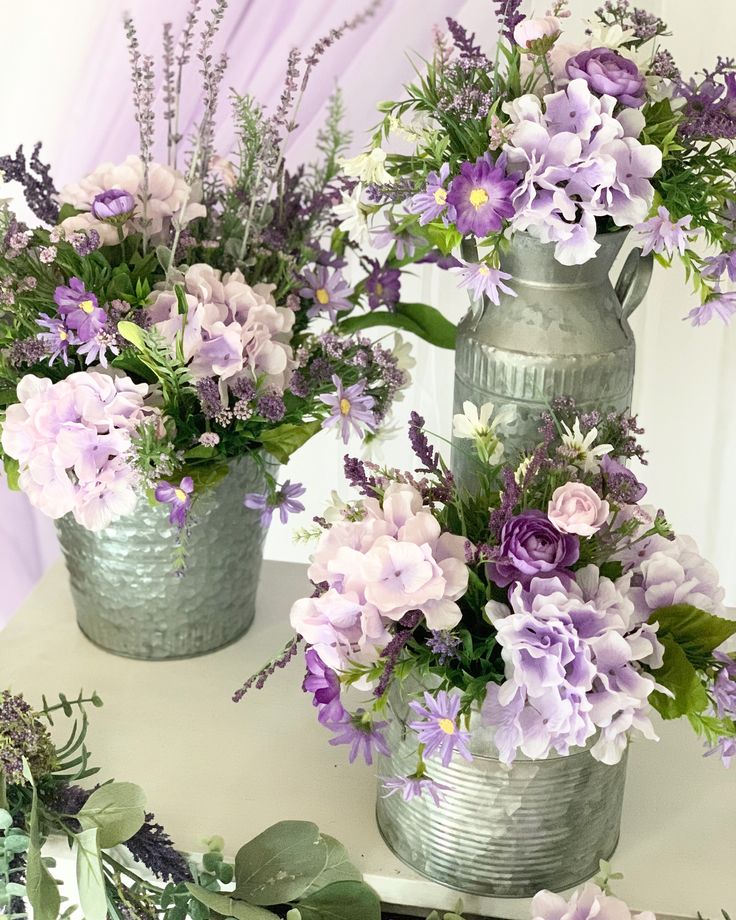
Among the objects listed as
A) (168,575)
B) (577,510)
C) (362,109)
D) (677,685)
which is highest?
(362,109)

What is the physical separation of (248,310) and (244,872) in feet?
1.37

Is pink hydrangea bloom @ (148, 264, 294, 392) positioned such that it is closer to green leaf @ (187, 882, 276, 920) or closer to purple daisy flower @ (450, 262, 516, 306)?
purple daisy flower @ (450, 262, 516, 306)

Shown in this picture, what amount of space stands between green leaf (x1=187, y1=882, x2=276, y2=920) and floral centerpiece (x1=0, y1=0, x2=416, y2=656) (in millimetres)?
240

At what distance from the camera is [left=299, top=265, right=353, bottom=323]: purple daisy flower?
0.96 meters

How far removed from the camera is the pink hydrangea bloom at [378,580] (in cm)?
63

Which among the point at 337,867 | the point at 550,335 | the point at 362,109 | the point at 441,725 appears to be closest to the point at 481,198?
the point at 550,335

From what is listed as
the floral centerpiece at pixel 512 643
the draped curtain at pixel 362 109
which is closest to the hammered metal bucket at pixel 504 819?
the floral centerpiece at pixel 512 643

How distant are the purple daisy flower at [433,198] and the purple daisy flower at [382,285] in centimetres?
27

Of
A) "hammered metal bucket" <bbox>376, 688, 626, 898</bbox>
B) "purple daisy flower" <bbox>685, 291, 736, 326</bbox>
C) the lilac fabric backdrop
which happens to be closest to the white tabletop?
"hammered metal bucket" <bbox>376, 688, 626, 898</bbox>

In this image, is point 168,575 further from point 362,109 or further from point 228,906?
point 362,109

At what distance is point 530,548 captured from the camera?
0.64 meters

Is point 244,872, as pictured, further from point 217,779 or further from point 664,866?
point 664,866

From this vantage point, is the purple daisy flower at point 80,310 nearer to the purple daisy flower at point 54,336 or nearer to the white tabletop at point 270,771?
the purple daisy flower at point 54,336

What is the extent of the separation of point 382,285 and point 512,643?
50 centimetres
